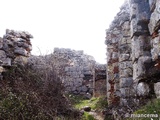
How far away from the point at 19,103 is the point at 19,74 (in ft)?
4.25

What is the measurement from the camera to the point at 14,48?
649 cm

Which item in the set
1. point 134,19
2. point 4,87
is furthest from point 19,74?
point 134,19

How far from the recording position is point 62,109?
6207 millimetres

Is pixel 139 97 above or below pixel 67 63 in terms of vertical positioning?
below

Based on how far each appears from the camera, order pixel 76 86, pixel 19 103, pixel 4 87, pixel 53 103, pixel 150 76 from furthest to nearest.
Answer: pixel 76 86, pixel 53 103, pixel 4 87, pixel 19 103, pixel 150 76

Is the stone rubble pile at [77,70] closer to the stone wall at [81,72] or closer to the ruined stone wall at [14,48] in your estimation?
the stone wall at [81,72]

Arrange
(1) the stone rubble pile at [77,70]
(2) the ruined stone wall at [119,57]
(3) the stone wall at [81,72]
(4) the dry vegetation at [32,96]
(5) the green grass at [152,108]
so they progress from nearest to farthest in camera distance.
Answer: (5) the green grass at [152,108], (4) the dry vegetation at [32,96], (2) the ruined stone wall at [119,57], (3) the stone wall at [81,72], (1) the stone rubble pile at [77,70]

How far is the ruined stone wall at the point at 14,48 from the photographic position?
6.00 metres

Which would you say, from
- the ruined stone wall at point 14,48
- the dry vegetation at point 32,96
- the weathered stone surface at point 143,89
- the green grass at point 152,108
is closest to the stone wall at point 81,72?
the ruined stone wall at point 14,48

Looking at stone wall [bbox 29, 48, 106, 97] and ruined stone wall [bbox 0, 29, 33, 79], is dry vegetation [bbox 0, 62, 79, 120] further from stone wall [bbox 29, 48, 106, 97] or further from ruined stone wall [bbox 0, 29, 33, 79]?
stone wall [bbox 29, 48, 106, 97]

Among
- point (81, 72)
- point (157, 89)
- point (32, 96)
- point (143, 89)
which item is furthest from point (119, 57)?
point (81, 72)

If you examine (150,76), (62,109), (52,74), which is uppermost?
(52,74)

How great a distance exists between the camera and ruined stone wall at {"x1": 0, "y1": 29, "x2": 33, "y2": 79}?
19.7 ft

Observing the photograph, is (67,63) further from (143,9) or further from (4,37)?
(143,9)
